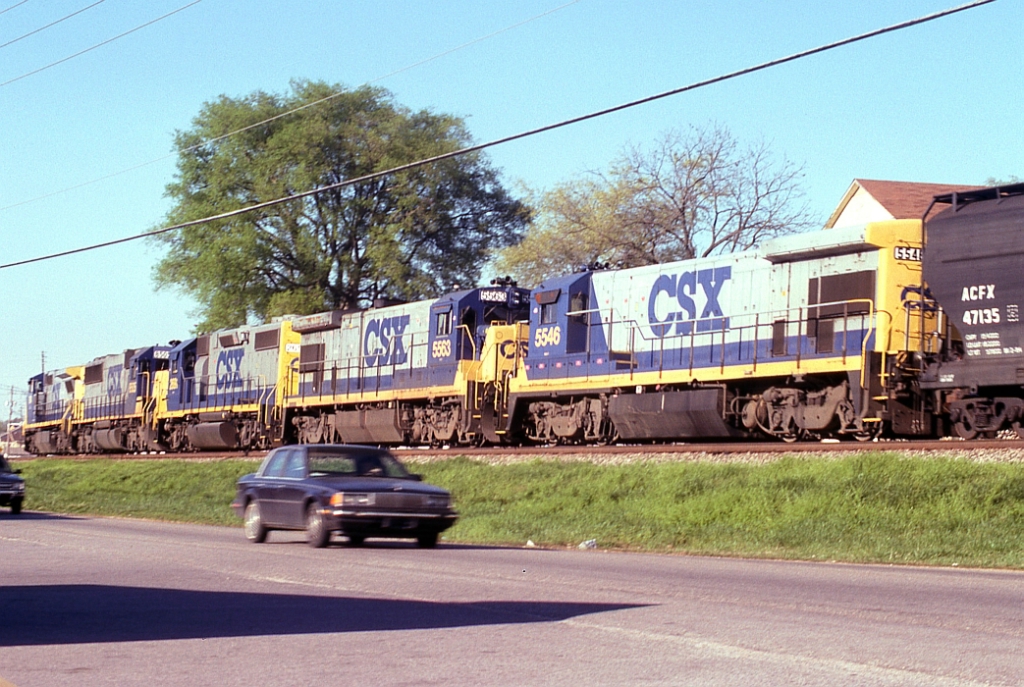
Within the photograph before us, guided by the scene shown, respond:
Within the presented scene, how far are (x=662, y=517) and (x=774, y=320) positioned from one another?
5385 millimetres

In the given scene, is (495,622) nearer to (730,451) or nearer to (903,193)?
(730,451)

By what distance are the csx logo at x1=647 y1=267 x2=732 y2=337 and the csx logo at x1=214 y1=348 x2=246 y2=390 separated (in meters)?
19.2

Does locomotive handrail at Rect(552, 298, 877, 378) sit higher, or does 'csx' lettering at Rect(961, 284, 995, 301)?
'csx' lettering at Rect(961, 284, 995, 301)

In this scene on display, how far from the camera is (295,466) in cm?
1611

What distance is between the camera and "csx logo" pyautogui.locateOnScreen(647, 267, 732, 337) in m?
24.7

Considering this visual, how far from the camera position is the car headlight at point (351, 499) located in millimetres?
14797

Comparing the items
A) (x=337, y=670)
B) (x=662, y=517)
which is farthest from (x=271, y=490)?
(x=337, y=670)

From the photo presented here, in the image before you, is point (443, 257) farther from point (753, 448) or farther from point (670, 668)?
point (670, 668)

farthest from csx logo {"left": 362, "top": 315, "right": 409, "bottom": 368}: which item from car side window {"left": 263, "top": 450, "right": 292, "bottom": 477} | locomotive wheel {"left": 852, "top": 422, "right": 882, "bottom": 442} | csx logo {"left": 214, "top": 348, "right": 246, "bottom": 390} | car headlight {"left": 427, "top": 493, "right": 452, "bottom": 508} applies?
car headlight {"left": 427, "top": 493, "right": 452, "bottom": 508}

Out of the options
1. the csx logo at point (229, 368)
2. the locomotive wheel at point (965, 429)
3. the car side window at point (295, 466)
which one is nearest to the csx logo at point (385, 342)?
the csx logo at point (229, 368)

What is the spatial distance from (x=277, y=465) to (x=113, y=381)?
36.9 m

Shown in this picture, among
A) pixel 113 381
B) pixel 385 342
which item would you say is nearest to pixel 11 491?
pixel 385 342

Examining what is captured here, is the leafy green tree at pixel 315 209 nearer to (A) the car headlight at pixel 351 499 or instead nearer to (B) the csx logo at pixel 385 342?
(B) the csx logo at pixel 385 342

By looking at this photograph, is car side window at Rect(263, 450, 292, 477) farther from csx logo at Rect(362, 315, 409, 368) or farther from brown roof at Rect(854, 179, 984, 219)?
brown roof at Rect(854, 179, 984, 219)
